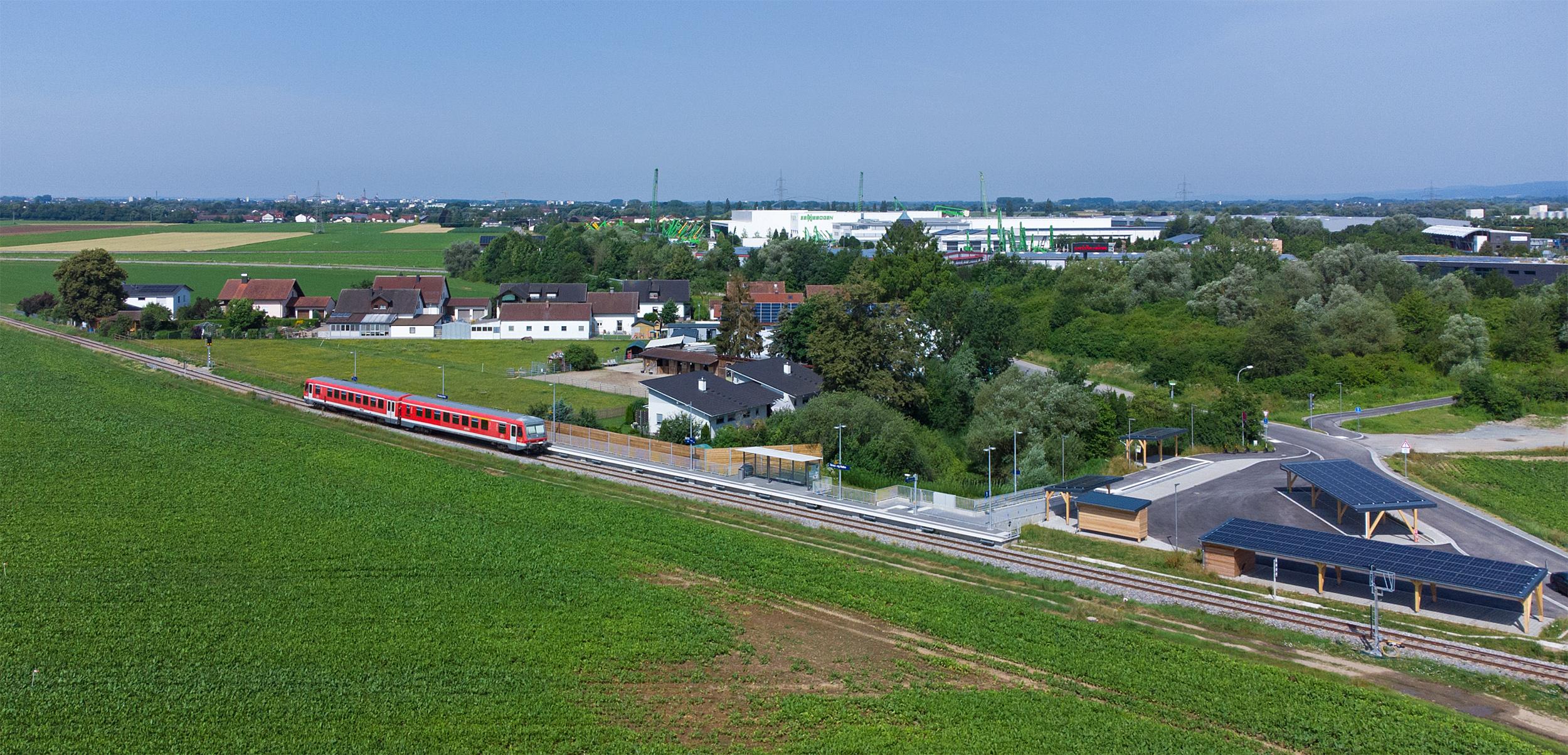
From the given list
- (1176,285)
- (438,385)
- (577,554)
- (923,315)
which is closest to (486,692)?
(577,554)

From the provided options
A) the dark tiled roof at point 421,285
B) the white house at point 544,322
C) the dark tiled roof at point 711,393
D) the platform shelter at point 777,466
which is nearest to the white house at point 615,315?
the white house at point 544,322

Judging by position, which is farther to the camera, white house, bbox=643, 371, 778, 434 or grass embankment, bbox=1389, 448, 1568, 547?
white house, bbox=643, 371, 778, 434

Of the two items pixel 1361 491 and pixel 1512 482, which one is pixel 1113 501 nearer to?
pixel 1361 491

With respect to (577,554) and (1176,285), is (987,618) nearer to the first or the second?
(577,554)

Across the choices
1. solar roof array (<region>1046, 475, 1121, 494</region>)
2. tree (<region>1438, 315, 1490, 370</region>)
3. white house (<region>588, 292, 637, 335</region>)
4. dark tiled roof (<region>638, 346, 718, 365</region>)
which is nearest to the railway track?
solar roof array (<region>1046, 475, 1121, 494</region>)

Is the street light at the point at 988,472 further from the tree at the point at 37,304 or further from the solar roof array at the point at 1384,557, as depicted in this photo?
the tree at the point at 37,304

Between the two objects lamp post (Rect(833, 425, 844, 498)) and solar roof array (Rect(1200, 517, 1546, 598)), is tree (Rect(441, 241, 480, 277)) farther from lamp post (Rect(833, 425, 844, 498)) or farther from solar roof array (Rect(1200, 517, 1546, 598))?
solar roof array (Rect(1200, 517, 1546, 598))
